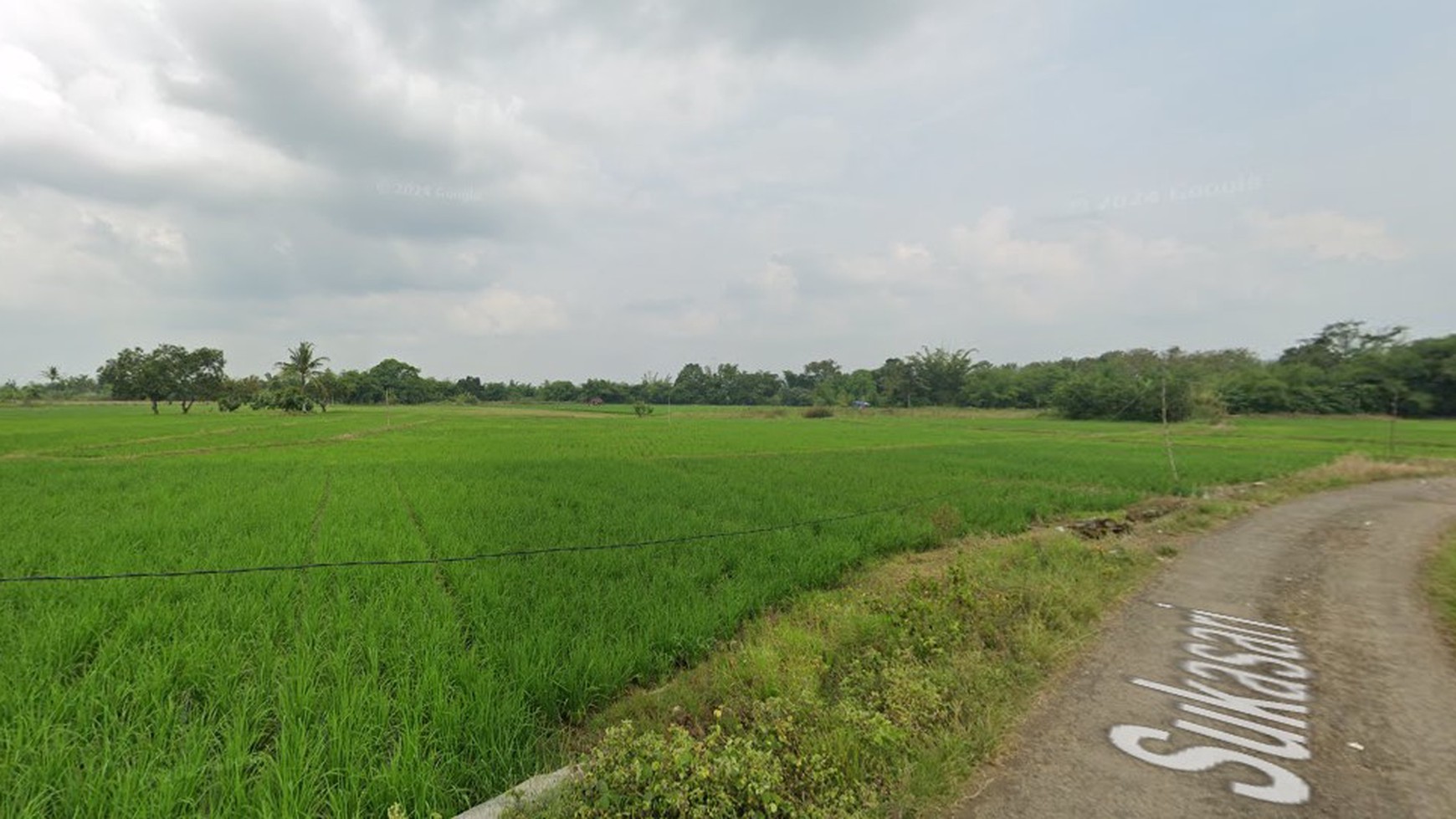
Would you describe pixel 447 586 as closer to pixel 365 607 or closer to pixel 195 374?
pixel 365 607

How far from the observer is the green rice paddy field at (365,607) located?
8.66ft

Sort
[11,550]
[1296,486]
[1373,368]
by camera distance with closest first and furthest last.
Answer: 1. [11,550]
2. [1296,486]
3. [1373,368]

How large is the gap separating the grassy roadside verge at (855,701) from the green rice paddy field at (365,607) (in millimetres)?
534

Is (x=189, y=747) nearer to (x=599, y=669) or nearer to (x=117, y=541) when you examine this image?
(x=599, y=669)

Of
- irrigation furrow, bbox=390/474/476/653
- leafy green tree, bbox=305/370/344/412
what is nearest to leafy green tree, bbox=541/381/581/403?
leafy green tree, bbox=305/370/344/412

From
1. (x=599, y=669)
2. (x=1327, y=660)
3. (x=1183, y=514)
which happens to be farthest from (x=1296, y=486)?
(x=599, y=669)

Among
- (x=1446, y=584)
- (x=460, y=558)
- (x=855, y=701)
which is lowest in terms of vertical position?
(x=1446, y=584)

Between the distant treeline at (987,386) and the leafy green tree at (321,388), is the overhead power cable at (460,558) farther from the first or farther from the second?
the leafy green tree at (321,388)

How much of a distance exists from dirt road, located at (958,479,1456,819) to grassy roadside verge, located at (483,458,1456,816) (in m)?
0.25

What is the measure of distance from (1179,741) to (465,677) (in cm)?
425

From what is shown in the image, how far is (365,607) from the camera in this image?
4488 millimetres

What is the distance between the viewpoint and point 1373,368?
142ft

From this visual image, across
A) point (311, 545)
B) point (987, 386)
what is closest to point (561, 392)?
point (987, 386)

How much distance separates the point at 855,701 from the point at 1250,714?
2.44 m
